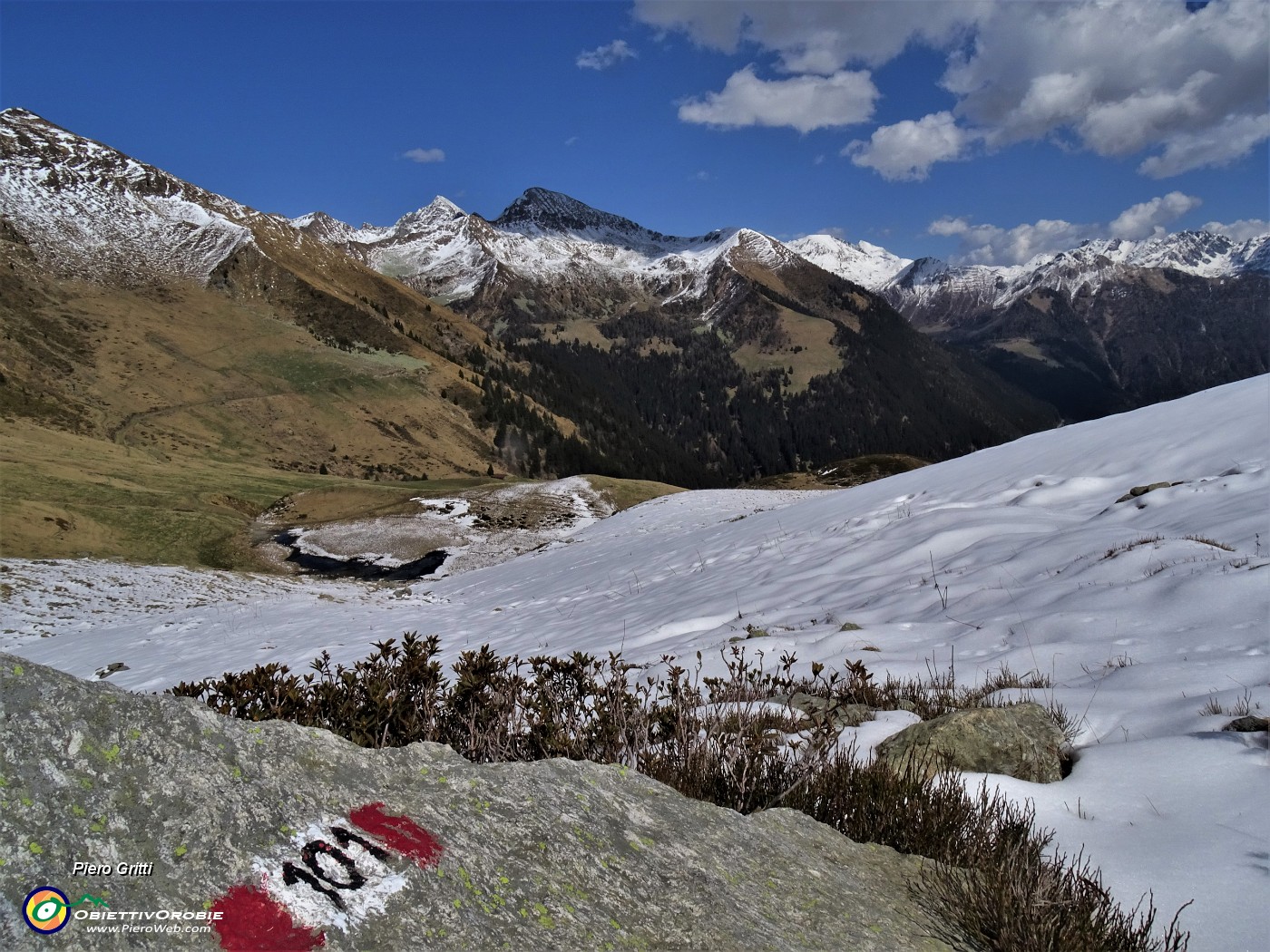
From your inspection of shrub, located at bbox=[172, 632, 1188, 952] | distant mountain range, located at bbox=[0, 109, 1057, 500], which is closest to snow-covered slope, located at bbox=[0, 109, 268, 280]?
distant mountain range, located at bbox=[0, 109, 1057, 500]

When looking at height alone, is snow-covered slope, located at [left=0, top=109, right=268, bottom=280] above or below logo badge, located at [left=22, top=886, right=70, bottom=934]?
above

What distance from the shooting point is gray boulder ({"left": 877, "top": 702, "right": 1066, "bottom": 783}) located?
342 cm

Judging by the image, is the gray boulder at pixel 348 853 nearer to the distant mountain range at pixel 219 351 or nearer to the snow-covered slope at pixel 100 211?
the distant mountain range at pixel 219 351

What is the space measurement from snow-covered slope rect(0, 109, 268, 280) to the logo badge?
12914 cm

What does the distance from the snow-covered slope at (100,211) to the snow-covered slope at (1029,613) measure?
113 meters

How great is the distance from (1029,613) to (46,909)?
6633 millimetres

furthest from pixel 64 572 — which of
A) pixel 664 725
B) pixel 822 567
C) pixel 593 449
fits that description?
pixel 593 449

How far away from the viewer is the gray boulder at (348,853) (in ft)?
4.71

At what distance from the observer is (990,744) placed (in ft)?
11.5

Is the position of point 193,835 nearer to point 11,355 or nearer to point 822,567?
point 822,567

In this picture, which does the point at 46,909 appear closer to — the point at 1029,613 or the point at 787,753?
the point at 787,753

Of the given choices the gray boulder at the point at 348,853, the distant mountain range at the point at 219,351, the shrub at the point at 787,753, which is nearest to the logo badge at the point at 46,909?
the gray boulder at the point at 348,853

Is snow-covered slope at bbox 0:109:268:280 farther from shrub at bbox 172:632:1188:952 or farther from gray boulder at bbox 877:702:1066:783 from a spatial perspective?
gray boulder at bbox 877:702:1066:783

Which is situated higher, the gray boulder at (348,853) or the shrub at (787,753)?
the gray boulder at (348,853)
